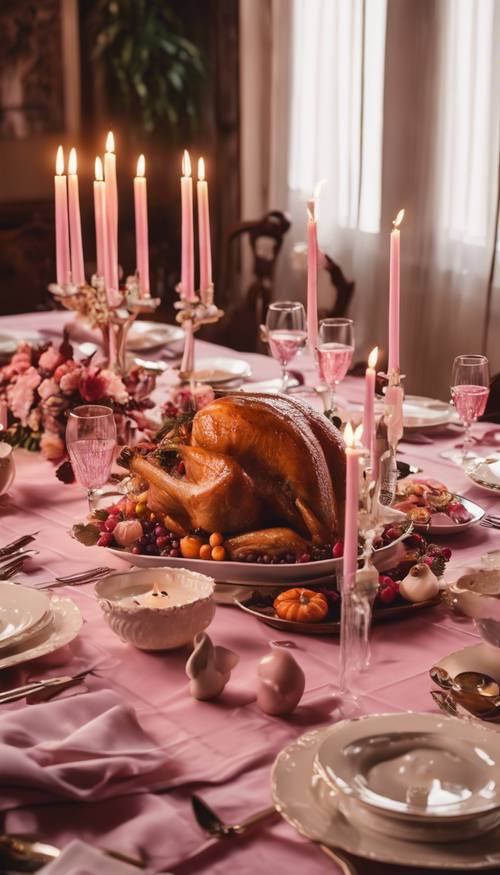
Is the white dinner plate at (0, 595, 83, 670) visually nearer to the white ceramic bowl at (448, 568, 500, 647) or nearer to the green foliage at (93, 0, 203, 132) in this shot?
the white ceramic bowl at (448, 568, 500, 647)

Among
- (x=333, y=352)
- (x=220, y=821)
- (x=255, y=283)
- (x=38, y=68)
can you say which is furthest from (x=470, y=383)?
(x=38, y=68)

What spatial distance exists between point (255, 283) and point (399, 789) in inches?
137

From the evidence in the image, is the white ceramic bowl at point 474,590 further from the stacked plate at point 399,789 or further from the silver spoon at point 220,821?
the silver spoon at point 220,821

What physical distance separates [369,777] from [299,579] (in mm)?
561

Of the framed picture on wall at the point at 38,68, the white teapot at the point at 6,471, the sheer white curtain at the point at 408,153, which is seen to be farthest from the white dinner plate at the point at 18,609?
the framed picture on wall at the point at 38,68

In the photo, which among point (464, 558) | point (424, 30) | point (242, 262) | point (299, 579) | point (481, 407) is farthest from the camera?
point (242, 262)

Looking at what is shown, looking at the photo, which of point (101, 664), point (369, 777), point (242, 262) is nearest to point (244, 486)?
point (101, 664)

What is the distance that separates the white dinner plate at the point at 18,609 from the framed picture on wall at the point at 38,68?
489 centimetres

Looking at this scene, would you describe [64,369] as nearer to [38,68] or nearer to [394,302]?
[394,302]

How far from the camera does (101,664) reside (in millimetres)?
1582

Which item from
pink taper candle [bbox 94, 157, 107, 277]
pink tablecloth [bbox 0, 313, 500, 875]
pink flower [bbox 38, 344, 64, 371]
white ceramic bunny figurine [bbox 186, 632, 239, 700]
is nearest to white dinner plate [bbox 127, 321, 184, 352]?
pink taper candle [bbox 94, 157, 107, 277]

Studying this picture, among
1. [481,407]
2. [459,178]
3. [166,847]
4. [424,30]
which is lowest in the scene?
[166,847]

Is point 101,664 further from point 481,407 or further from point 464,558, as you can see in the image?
point 481,407

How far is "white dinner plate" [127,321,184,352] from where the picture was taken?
340cm
